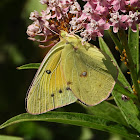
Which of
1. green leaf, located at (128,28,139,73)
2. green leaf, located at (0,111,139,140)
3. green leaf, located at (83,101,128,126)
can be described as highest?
green leaf, located at (128,28,139,73)

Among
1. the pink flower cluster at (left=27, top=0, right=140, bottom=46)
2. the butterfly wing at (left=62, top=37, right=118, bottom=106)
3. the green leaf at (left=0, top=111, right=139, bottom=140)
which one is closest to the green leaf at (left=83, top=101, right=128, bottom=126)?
the green leaf at (left=0, top=111, right=139, bottom=140)

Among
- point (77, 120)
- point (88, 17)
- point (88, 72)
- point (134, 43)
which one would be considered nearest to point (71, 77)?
point (88, 72)

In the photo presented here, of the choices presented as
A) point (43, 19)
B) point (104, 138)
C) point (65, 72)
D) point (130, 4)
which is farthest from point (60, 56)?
point (104, 138)

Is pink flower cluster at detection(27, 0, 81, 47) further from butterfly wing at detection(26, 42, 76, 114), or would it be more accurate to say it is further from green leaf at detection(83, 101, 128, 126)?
green leaf at detection(83, 101, 128, 126)

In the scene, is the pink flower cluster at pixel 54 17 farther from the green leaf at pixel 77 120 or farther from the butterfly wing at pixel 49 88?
the green leaf at pixel 77 120

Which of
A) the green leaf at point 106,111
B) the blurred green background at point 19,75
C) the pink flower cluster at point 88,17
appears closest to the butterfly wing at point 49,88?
the pink flower cluster at point 88,17

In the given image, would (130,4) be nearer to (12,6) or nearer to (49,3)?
(49,3)

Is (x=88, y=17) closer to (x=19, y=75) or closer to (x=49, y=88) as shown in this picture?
(x=49, y=88)
